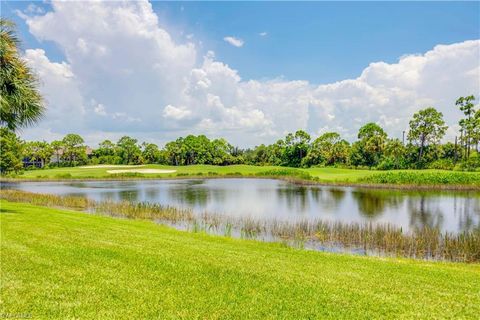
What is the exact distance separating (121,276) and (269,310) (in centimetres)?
332

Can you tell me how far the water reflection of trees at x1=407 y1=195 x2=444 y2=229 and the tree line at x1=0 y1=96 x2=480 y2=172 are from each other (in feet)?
92.4

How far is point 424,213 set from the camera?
86.4 feet

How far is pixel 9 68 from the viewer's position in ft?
43.7

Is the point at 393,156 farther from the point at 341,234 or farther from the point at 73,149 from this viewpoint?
the point at 73,149

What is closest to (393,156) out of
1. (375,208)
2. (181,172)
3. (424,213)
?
(181,172)

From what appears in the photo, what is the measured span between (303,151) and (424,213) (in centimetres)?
7300

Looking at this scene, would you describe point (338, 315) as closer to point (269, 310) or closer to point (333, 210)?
point (269, 310)

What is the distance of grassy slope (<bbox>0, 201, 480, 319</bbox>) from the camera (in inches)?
240

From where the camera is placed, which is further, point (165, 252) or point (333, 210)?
point (333, 210)

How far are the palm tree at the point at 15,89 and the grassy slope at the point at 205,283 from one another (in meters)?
5.45

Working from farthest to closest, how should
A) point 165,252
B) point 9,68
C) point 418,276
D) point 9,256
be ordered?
point 9,68, point 165,252, point 418,276, point 9,256

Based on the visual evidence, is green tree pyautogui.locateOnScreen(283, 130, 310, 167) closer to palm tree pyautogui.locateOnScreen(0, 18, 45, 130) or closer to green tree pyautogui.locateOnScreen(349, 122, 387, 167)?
green tree pyautogui.locateOnScreen(349, 122, 387, 167)

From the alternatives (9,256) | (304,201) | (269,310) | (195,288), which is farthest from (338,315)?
(304,201)

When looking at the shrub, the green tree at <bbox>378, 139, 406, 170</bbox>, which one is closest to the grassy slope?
the shrub
